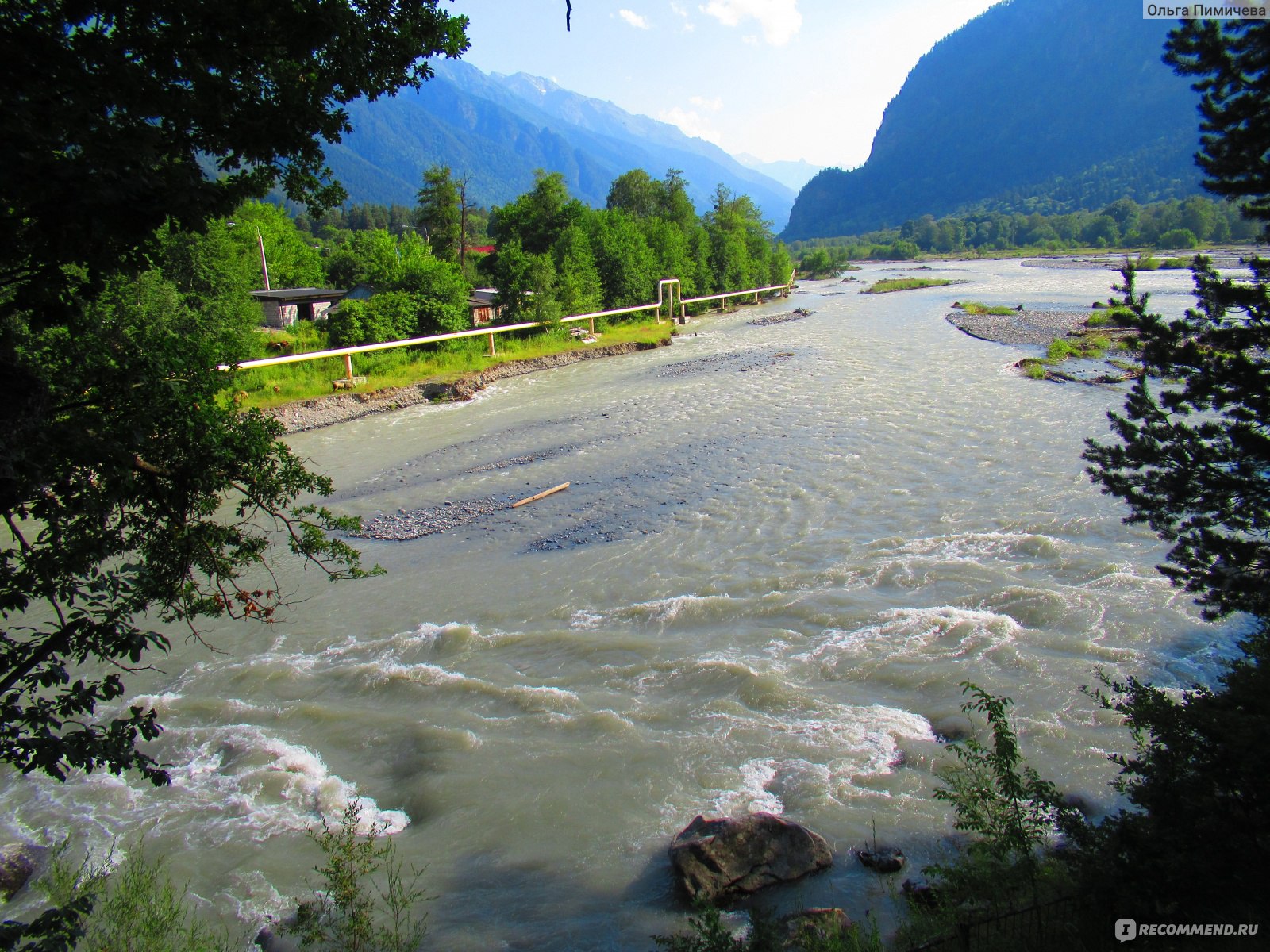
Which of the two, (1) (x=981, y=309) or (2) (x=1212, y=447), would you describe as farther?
(1) (x=981, y=309)

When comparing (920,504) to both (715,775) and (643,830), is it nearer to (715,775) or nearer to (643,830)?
(715,775)

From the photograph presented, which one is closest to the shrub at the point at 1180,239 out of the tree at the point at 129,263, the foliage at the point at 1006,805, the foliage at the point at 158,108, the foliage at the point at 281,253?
the foliage at the point at 281,253

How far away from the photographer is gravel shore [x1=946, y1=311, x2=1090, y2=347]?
37812 mm

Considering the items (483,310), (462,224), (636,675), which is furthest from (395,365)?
(462,224)

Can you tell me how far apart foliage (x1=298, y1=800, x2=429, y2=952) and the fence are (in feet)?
13.0

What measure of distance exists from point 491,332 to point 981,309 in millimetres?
35531

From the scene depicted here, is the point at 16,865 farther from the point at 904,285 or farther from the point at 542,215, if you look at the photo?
the point at 904,285

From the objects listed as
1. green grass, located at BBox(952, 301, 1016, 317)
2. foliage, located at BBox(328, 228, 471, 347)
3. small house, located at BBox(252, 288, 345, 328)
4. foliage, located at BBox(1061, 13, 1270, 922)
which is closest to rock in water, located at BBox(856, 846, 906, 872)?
foliage, located at BBox(1061, 13, 1270, 922)

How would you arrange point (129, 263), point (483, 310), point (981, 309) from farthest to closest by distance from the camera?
1. point (981, 309)
2. point (483, 310)
3. point (129, 263)

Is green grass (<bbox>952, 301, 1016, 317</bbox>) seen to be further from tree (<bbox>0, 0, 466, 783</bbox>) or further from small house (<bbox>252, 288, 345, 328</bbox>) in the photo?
tree (<bbox>0, 0, 466, 783</bbox>)

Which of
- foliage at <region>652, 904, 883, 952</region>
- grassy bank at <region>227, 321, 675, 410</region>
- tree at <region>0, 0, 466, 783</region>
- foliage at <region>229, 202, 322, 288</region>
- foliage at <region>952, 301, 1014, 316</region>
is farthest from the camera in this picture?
foliage at <region>229, 202, 322, 288</region>

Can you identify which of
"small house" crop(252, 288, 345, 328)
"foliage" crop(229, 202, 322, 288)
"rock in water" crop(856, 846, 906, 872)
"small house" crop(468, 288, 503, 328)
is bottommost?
"rock in water" crop(856, 846, 906, 872)

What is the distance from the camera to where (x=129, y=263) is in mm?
3627

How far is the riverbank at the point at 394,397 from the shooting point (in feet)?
81.1
